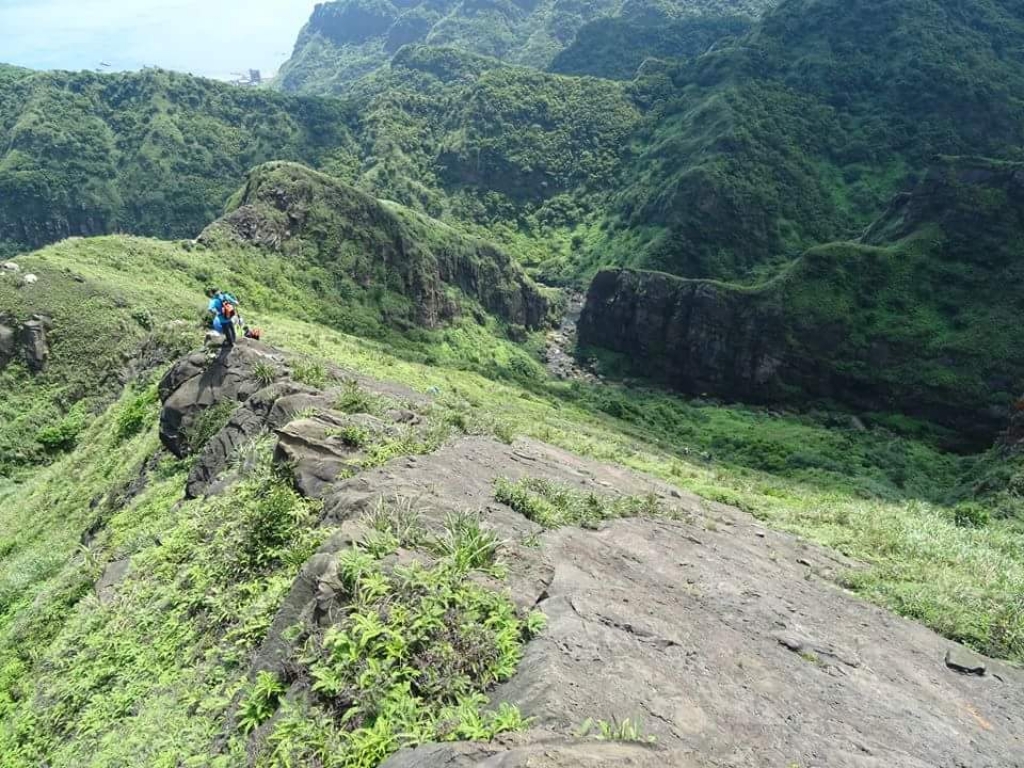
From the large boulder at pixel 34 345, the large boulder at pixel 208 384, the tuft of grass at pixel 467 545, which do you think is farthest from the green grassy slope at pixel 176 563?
the tuft of grass at pixel 467 545

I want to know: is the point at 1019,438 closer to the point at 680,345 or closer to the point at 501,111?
the point at 680,345

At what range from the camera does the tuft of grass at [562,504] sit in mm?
11195

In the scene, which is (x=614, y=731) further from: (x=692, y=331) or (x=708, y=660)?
(x=692, y=331)

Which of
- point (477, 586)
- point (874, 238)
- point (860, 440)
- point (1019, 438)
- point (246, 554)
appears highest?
point (874, 238)

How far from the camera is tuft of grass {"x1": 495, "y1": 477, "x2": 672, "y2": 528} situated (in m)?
11.2

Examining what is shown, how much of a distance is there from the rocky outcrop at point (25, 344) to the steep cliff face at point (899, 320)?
57219mm

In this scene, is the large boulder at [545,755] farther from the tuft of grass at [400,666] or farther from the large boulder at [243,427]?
the large boulder at [243,427]

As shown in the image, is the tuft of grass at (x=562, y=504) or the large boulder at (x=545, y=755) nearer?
the large boulder at (x=545, y=755)

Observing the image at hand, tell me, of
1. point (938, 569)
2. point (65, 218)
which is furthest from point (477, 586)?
point (65, 218)

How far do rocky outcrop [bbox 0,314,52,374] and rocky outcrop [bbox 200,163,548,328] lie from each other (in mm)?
23223

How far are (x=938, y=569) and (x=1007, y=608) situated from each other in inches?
119

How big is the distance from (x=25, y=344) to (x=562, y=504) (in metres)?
38.4

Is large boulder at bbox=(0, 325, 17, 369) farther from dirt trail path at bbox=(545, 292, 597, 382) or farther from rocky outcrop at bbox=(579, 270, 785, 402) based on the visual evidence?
rocky outcrop at bbox=(579, 270, 785, 402)

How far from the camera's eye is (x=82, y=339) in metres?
37.3
